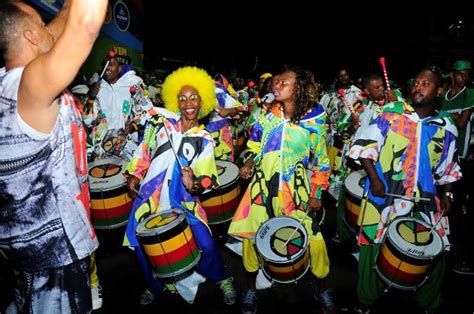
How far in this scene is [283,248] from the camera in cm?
289

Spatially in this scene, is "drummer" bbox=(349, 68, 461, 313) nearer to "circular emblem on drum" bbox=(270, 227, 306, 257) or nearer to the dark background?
"circular emblem on drum" bbox=(270, 227, 306, 257)

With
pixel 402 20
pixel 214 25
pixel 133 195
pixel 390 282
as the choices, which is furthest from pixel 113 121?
pixel 214 25

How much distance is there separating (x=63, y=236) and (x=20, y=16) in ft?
3.39

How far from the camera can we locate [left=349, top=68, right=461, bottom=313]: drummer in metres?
3.04

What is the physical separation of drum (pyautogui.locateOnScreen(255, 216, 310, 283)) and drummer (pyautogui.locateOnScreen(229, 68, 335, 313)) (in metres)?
0.19

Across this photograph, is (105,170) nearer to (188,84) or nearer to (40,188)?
(188,84)

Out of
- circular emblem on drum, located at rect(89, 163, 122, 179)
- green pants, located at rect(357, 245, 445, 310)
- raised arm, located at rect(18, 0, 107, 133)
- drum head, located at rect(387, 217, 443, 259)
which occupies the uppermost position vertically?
raised arm, located at rect(18, 0, 107, 133)

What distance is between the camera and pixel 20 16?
1.56 m

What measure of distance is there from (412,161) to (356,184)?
0.98 m

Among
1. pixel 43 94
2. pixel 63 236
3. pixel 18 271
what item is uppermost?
pixel 43 94

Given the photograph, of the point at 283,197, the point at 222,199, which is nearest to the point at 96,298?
the point at 222,199

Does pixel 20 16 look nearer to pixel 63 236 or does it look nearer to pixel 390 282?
pixel 63 236

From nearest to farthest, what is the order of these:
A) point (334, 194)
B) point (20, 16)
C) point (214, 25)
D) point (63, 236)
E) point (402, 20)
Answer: point (20, 16), point (63, 236), point (334, 194), point (402, 20), point (214, 25)

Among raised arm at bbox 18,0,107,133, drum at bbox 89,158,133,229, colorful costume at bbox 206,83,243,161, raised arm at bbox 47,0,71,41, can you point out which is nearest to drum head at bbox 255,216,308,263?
drum at bbox 89,158,133,229
